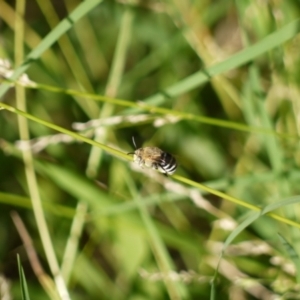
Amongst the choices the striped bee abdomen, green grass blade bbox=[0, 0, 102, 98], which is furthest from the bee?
green grass blade bbox=[0, 0, 102, 98]

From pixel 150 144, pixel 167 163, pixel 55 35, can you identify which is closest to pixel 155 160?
pixel 167 163

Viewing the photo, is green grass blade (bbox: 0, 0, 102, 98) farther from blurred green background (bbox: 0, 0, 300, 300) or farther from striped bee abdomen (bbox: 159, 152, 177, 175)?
striped bee abdomen (bbox: 159, 152, 177, 175)

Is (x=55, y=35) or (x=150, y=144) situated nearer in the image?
(x=55, y=35)

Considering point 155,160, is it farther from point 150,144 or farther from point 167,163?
point 150,144

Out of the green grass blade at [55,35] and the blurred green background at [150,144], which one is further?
the blurred green background at [150,144]

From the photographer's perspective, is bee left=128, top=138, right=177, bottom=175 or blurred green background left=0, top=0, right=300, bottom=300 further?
blurred green background left=0, top=0, right=300, bottom=300

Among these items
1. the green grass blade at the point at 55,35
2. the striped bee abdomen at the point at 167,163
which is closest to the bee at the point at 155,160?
the striped bee abdomen at the point at 167,163

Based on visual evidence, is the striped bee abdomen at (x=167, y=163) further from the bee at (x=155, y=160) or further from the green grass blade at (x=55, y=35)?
the green grass blade at (x=55, y=35)

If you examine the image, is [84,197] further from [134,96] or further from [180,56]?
[180,56]
